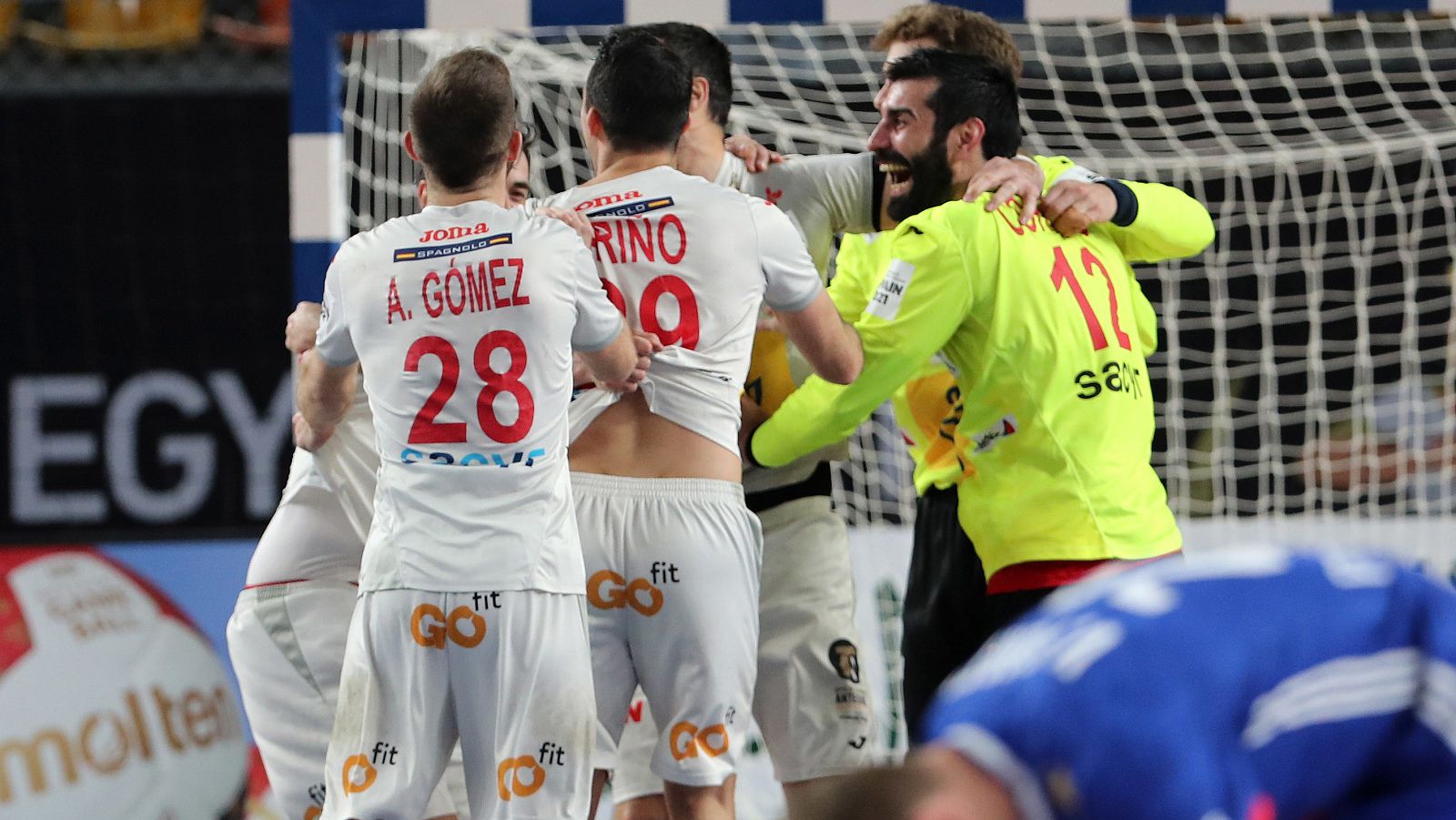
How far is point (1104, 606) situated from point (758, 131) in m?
4.11

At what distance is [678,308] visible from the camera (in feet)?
10.1

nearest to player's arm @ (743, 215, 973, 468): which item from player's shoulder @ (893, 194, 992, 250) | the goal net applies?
player's shoulder @ (893, 194, 992, 250)

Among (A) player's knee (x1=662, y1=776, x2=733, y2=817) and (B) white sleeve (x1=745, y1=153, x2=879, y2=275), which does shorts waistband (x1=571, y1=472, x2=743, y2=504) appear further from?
(B) white sleeve (x1=745, y1=153, x2=879, y2=275)

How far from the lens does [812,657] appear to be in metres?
3.66

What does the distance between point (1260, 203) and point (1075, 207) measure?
293cm

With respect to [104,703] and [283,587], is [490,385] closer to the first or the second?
[283,587]

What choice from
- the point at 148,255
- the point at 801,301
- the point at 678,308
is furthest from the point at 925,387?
the point at 148,255

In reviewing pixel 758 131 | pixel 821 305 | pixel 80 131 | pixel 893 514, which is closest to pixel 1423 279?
pixel 893 514

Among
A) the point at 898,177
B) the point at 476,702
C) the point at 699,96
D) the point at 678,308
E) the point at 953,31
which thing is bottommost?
the point at 476,702

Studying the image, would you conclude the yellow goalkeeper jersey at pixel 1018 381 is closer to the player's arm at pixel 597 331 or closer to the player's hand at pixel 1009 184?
the player's hand at pixel 1009 184

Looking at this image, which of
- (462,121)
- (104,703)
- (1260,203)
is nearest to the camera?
(462,121)

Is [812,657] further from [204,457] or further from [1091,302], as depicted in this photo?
[204,457]

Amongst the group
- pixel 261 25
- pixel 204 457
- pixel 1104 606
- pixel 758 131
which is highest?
pixel 261 25

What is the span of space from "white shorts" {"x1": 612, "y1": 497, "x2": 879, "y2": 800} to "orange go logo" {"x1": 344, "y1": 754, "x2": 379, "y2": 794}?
2.79 ft
